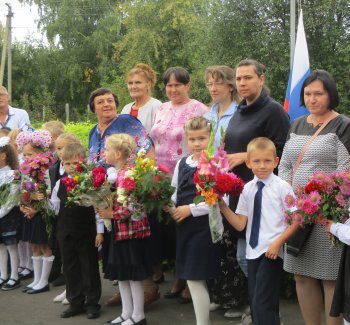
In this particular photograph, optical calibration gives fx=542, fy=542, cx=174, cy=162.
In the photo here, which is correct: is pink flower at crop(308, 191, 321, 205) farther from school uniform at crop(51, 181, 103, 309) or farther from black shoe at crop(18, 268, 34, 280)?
black shoe at crop(18, 268, 34, 280)

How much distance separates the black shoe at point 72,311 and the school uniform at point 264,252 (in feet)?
6.71

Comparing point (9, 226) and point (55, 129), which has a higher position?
point (55, 129)

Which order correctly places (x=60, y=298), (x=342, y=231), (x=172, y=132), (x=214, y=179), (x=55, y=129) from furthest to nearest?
(x=55, y=129) < (x=60, y=298) < (x=172, y=132) < (x=214, y=179) < (x=342, y=231)

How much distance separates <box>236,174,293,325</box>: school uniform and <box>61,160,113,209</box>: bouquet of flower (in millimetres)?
1289

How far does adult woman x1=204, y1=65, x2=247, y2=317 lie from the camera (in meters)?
4.86

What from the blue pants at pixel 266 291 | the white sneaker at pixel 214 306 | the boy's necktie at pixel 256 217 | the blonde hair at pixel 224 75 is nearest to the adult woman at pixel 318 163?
the blue pants at pixel 266 291

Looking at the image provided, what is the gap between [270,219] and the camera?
12.8 ft

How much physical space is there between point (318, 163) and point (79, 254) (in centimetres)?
254

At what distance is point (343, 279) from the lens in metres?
3.42

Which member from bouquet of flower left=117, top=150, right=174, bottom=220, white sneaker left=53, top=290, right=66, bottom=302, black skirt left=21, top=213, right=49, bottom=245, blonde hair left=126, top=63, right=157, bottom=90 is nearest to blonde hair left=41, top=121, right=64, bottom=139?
black skirt left=21, top=213, right=49, bottom=245

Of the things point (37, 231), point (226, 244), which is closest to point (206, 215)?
point (226, 244)

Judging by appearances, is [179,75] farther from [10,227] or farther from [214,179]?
[10,227]

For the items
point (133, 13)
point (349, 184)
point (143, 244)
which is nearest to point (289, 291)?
point (143, 244)

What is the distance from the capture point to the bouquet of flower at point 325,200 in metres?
3.29
